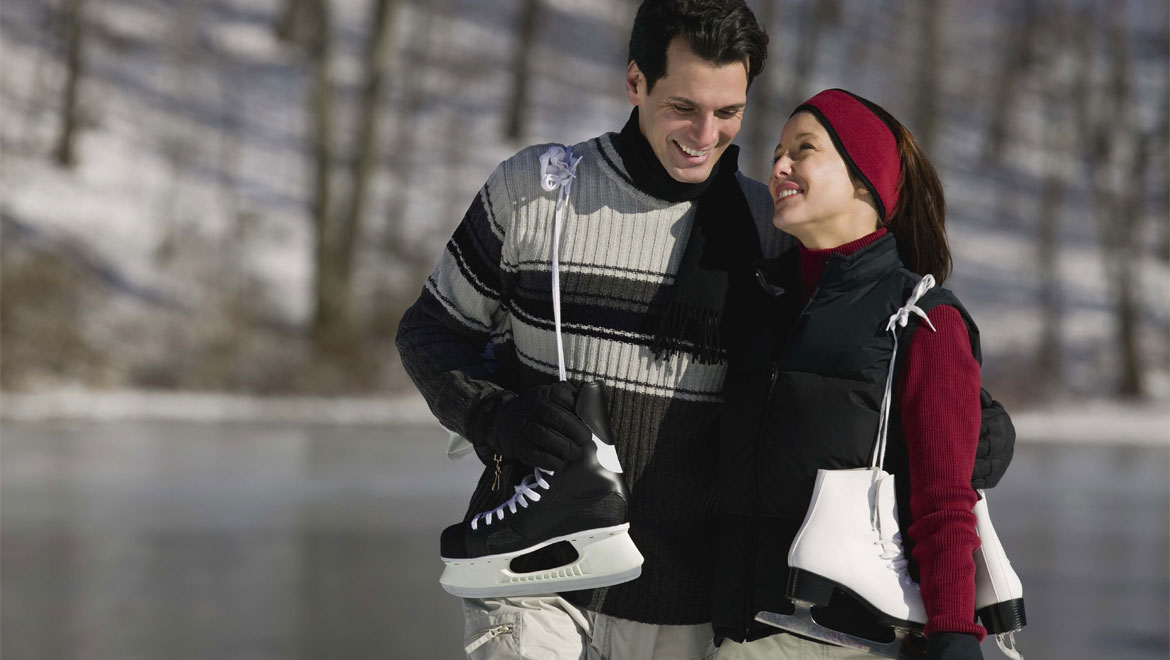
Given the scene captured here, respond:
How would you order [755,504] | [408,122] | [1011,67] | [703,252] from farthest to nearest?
[1011,67], [408,122], [703,252], [755,504]

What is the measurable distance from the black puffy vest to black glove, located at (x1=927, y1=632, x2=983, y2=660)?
0.17 metres

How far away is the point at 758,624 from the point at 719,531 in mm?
198

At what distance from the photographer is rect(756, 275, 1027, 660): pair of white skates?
7.77 feet

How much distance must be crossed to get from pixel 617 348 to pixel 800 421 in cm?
50

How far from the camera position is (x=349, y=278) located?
1688 centimetres

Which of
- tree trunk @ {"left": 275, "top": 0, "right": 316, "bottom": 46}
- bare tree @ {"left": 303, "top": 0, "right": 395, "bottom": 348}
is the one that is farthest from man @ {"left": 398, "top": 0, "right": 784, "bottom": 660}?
tree trunk @ {"left": 275, "top": 0, "right": 316, "bottom": 46}

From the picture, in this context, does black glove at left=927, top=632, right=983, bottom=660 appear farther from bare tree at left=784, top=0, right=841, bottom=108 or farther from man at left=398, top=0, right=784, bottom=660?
bare tree at left=784, top=0, right=841, bottom=108

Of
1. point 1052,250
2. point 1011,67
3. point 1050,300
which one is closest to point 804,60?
point 1052,250

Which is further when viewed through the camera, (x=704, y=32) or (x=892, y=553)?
(x=704, y=32)

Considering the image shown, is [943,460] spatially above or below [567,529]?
above

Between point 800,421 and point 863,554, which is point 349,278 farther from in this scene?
point 863,554

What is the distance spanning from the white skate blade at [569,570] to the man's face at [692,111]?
2.37 feet

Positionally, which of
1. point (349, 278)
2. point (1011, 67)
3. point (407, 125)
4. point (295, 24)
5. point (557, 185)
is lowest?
point (349, 278)

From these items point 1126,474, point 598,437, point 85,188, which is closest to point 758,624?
point 598,437
